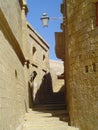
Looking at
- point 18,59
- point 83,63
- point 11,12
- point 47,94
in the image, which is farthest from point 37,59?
point 11,12

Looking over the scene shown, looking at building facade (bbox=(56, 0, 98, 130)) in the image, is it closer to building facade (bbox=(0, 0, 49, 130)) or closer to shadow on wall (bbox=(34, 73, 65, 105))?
building facade (bbox=(0, 0, 49, 130))

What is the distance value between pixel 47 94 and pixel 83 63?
494 inches

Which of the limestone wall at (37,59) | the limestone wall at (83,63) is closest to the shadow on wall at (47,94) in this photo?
the limestone wall at (37,59)

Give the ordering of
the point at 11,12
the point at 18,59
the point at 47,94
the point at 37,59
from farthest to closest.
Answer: the point at 47,94 → the point at 37,59 → the point at 18,59 → the point at 11,12

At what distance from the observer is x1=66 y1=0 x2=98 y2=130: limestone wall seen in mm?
9375

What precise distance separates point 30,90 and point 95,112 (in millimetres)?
8466

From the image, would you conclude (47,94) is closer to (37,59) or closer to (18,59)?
(37,59)

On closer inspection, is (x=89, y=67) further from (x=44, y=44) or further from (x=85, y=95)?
(x=44, y=44)

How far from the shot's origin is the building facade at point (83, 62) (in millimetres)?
9375

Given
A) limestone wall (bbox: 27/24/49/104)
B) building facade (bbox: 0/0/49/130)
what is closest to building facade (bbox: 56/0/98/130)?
building facade (bbox: 0/0/49/130)

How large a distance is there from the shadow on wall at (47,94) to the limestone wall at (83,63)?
31.2ft

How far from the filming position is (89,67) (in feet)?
31.4

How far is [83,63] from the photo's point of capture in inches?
389

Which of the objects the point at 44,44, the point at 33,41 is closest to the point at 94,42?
the point at 33,41
